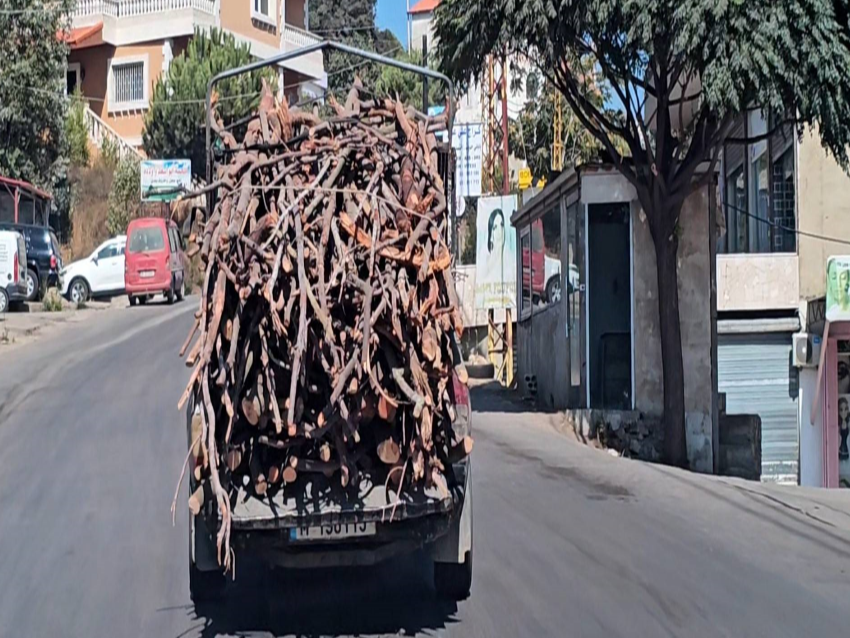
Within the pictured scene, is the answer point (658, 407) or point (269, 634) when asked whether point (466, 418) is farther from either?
point (658, 407)

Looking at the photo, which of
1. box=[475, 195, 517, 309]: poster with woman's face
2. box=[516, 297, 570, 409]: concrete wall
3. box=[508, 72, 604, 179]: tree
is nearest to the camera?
box=[516, 297, 570, 409]: concrete wall

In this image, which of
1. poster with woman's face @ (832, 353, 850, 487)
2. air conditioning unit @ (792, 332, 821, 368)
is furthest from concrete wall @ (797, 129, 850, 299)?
poster with woman's face @ (832, 353, 850, 487)

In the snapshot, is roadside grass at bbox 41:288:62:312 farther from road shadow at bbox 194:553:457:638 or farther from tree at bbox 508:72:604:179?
road shadow at bbox 194:553:457:638

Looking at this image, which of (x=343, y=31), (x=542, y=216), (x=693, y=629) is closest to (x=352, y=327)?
(x=693, y=629)

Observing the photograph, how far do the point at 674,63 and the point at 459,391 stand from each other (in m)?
9.86

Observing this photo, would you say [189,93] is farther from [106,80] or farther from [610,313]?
[610,313]

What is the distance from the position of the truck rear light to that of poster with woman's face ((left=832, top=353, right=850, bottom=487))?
Result: 1657 centimetres

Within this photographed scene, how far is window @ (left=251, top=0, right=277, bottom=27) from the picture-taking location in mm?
45094

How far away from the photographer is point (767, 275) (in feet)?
71.7

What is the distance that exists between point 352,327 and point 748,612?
3.12 meters

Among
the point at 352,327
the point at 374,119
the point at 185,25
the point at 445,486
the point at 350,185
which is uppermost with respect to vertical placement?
the point at 185,25

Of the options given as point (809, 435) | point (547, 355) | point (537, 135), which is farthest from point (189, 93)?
point (809, 435)

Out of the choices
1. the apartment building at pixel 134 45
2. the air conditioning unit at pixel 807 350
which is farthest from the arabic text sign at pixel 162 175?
the air conditioning unit at pixel 807 350

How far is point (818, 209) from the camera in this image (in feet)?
70.6
